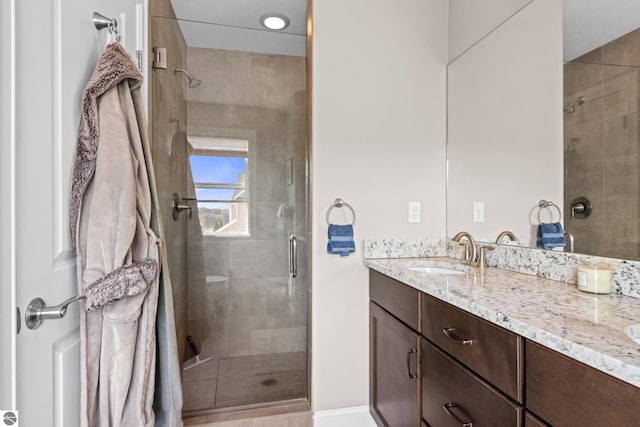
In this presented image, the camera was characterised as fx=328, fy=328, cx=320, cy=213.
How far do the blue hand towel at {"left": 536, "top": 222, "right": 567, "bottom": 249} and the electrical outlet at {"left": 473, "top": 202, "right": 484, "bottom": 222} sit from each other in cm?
37

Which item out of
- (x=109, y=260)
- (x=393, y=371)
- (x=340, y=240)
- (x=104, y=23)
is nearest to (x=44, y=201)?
(x=109, y=260)

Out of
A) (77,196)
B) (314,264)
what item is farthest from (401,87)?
(77,196)

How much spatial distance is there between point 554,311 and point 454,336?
30 cm

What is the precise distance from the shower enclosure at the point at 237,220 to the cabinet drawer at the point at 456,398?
92cm

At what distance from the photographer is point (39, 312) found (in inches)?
31.7

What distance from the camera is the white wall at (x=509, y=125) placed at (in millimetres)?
1395

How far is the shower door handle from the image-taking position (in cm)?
208

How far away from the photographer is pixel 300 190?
6.73ft

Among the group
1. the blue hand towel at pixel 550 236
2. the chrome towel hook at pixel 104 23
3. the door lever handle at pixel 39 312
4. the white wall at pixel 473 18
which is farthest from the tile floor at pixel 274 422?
the white wall at pixel 473 18

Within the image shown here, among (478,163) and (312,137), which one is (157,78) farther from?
(478,163)

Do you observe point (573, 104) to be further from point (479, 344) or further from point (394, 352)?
point (394, 352)

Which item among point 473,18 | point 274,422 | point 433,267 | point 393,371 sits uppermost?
point 473,18

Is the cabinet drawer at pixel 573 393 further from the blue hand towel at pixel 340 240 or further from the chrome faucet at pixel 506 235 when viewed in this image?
the blue hand towel at pixel 340 240

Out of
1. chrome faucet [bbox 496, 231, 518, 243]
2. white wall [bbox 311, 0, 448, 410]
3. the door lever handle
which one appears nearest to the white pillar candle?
chrome faucet [bbox 496, 231, 518, 243]
